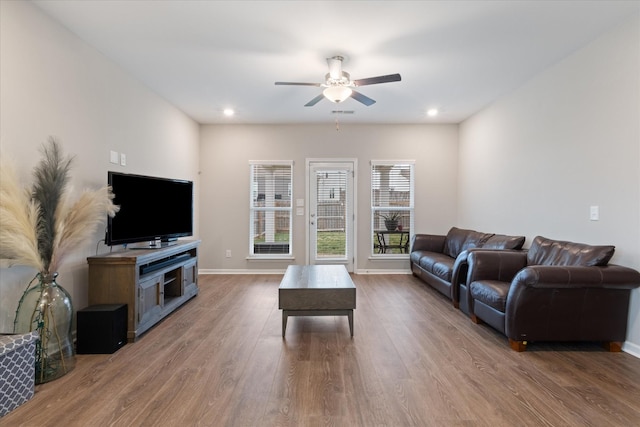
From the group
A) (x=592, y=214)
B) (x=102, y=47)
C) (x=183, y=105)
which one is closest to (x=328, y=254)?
(x=183, y=105)

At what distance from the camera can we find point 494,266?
3.30m

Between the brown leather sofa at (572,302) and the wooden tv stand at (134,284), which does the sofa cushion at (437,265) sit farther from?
the wooden tv stand at (134,284)

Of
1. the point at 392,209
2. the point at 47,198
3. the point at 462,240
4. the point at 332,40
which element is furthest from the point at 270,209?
the point at 47,198

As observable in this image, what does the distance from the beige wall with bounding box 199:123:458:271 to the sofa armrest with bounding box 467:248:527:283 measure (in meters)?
2.49

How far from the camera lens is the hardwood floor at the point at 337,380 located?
1827mm

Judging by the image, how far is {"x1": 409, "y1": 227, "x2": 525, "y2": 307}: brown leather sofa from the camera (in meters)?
3.80

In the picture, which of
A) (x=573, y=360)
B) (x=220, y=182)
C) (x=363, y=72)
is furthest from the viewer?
(x=220, y=182)

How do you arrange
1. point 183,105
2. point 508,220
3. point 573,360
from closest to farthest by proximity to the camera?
point 573,360, point 508,220, point 183,105

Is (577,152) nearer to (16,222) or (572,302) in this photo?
(572,302)

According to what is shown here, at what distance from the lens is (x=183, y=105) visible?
15.6 feet

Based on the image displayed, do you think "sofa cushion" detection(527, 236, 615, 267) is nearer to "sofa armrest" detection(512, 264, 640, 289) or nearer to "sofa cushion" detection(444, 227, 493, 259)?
"sofa armrest" detection(512, 264, 640, 289)

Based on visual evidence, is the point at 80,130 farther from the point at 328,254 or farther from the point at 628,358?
the point at 628,358

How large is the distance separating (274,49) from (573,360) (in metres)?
3.76

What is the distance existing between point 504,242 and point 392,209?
7.22 feet
